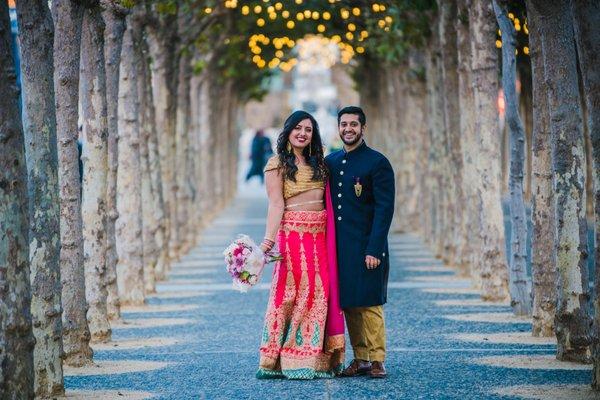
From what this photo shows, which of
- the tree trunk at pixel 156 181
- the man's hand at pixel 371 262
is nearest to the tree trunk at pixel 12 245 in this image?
the man's hand at pixel 371 262

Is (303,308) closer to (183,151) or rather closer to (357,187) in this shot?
(357,187)

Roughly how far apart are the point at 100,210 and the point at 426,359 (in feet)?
13.2

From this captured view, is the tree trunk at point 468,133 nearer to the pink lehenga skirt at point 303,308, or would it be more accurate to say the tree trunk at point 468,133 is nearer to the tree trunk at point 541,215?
the tree trunk at point 541,215

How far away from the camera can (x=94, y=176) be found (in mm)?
15953

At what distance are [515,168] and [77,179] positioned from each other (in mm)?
5808

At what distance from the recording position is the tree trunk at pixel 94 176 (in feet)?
51.4

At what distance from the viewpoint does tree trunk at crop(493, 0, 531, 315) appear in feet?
57.8

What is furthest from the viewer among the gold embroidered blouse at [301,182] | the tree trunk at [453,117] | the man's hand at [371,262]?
the tree trunk at [453,117]

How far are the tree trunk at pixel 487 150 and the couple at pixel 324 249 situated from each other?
23.2 ft

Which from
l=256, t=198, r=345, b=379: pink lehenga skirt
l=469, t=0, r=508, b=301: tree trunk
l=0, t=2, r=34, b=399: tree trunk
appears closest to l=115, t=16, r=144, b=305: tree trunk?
l=469, t=0, r=508, b=301: tree trunk

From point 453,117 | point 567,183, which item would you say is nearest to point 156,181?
point 453,117

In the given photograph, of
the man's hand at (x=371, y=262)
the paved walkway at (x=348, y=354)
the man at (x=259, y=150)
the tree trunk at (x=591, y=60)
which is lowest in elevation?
the paved walkway at (x=348, y=354)

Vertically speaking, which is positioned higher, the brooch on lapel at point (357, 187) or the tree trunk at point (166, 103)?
the tree trunk at point (166, 103)

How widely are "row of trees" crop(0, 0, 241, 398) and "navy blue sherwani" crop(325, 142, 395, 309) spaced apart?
2.12 m
